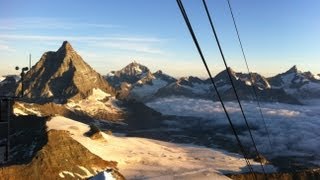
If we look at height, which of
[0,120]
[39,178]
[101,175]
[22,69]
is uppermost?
[22,69]

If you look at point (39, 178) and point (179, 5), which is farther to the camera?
point (39, 178)

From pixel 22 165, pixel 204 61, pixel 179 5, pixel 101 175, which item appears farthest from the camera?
pixel 22 165

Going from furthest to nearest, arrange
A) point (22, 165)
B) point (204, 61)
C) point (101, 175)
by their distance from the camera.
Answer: point (22, 165), point (101, 175), point (204, 61)

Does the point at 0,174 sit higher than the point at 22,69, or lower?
lower

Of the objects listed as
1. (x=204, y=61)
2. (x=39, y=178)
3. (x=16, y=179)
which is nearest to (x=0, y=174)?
(x=16, y=179)

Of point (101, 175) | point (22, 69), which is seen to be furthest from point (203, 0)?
point (101, 175)

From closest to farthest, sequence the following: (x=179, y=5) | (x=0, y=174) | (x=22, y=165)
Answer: (x=179, y=5), (x=0, y=174), (x=22, y=165)

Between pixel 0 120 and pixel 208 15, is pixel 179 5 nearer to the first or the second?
pixel 208 15

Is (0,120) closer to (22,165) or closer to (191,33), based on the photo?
(191,33)

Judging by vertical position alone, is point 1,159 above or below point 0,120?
below
